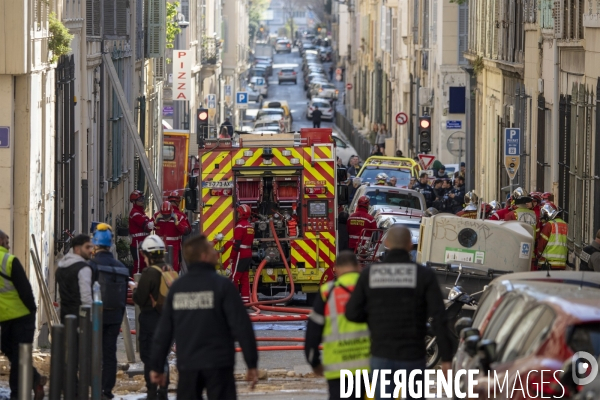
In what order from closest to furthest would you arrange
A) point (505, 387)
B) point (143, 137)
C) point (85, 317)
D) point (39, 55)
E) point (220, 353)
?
1. point (505, 387)
2. point (220, 353)
3. point (85, 317)
4. point (39, 55)
5. point (143, 137)

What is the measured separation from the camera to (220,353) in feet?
30.3

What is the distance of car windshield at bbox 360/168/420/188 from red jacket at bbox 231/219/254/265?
43.2 feet

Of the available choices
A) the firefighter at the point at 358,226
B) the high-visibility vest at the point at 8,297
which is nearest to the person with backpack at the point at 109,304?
the high-visibility vest at the point at 8,297

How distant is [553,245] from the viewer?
17.8 meters

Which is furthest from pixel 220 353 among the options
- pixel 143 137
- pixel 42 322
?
pixel 143 137

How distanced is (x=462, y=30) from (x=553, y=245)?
2721cm

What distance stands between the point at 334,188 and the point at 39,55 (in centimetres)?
609

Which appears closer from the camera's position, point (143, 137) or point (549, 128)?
point (549, 128)

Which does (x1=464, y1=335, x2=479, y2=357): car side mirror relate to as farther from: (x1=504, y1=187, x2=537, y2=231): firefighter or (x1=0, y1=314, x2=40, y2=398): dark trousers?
(x1=504, y1=187, x2=537, y2=231): firefighter

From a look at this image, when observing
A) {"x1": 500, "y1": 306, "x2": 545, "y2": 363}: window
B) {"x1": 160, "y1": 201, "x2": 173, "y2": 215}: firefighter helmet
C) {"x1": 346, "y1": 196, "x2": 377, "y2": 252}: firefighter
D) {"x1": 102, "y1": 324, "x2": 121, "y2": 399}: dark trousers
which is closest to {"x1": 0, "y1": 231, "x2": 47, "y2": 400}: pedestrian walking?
{"x1": 102, "y1": 324, "x2": 121, "y2": 399}: dark trousers

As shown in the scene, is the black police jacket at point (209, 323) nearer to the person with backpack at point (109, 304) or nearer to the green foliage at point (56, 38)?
the person with backpack at point (109, 304)

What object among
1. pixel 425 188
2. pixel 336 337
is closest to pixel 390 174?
pixel 425 188

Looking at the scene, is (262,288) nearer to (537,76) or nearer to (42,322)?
(42,322)

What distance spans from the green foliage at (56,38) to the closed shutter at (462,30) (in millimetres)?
26023
